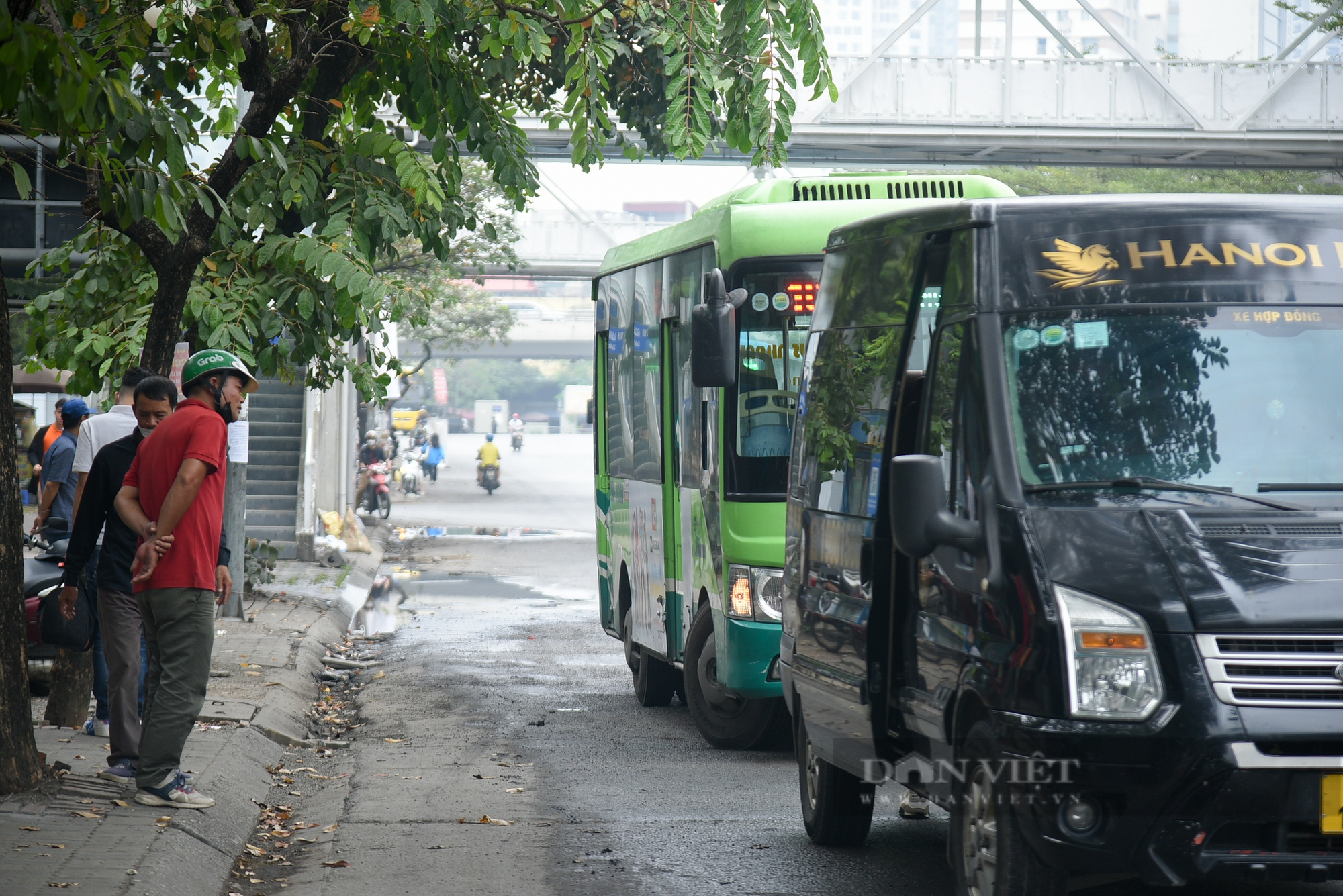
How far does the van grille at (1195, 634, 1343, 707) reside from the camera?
14.4 ft

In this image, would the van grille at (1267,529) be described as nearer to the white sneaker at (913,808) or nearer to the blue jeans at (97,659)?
the white sneaker at (913,808)

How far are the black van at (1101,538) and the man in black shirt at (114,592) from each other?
3.27 meters

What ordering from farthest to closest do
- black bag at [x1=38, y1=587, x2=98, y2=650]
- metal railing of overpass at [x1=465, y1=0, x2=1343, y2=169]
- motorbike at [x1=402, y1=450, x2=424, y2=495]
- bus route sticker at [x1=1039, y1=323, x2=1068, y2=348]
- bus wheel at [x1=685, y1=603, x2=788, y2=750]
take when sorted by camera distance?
motorbike at [x1=402, y1=450, x2=424, y2=495], metal railing of overpass at [x1=465, y1=0, x2=1343, y2=169], bus wheel at [x1=685, y1=603, x2=788, y2=750], black bag at [x1=38, y1=587, x2=98, y2=650], bus route sticker at [x1=1039, y1=323, x2=1068, y2=348]

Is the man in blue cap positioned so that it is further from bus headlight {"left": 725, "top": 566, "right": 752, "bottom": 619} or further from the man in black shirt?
bus headlight {"left": 725, "top": 566, "right": 752, "bottom": 619}

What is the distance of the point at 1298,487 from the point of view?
4.93m

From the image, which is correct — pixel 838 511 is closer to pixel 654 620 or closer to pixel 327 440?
pixel 654 620

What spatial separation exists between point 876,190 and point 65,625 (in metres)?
5.08

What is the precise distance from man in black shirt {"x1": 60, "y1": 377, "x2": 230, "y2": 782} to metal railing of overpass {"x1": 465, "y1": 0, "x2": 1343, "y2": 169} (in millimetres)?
21764

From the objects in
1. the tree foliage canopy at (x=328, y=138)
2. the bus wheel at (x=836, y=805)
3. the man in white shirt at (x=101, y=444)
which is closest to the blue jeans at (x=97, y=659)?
the man in white shirt at (x=101, y=444)

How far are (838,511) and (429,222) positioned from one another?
17.5ft

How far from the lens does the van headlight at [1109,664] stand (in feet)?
14.5

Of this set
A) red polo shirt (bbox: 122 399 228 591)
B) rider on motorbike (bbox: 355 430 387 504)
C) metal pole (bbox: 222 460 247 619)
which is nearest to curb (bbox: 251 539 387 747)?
metal pole (bbox: 222 460 247 619)

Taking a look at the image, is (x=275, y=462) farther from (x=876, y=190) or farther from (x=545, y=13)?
(x=876, y=190)

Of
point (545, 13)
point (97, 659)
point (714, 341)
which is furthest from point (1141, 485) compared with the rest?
point (545, 13)
